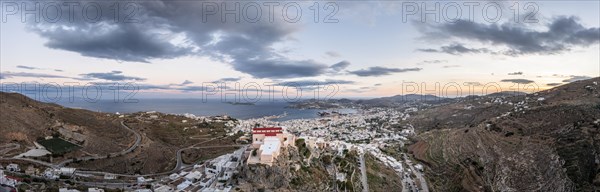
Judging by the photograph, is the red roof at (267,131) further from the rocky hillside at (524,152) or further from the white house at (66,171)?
the rocky hillside at (524,152)

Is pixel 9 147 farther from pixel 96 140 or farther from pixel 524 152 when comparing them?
pixel 524 152

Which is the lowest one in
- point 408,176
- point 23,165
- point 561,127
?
point 408,176

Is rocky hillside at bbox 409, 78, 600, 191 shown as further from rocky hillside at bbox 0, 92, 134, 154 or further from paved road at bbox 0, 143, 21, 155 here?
paved road at bbox 0, 143, 21, 155

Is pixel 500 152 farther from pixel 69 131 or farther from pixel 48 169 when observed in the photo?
pixel 69 131

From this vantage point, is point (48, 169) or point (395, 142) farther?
point (395, 142)

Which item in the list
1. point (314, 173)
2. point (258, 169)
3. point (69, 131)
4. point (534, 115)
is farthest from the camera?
point (534, 115)

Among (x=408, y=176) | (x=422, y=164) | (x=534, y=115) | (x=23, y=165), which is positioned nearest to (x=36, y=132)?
(x=23, y=165)

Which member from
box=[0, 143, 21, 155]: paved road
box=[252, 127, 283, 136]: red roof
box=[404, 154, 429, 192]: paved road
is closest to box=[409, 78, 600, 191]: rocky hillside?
box=[404, 154, 429, 192]: paved road

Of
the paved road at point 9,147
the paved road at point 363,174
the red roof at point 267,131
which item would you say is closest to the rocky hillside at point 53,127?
the paved road at point 9,147
